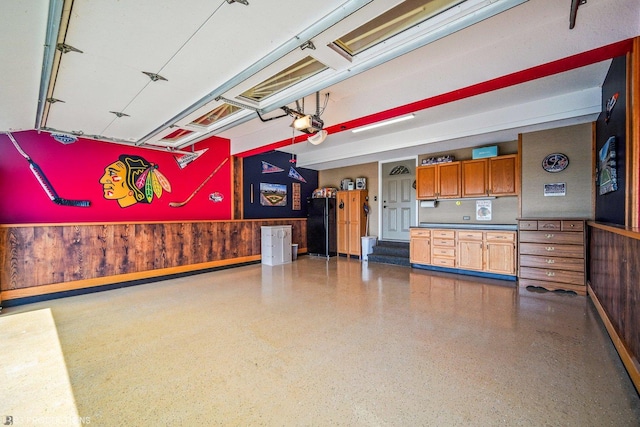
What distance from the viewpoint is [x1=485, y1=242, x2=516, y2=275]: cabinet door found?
468 cm

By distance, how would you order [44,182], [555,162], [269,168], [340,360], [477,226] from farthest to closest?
1. [269,168]
2. [477,226]
3. [555,162]
4. [44,182]
5. [340,360]

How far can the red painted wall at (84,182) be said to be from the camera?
153 inches

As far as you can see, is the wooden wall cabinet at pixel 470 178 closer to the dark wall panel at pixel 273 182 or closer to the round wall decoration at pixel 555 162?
the round wall decoration at pixel 555 162

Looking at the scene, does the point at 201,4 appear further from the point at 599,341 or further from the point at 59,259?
the point at 59,259

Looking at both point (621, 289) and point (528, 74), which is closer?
point (621, 289)

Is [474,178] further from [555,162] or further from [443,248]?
[443,248]

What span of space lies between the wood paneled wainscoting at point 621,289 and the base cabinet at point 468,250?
4.79 ft

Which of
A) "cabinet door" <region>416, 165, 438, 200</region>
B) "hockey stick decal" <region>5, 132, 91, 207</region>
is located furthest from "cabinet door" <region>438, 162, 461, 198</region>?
"hockey stick decal" <region>5, 132, 91, 207</region>

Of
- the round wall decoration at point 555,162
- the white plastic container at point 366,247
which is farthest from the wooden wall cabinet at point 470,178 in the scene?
the white plastic container at point 366,247

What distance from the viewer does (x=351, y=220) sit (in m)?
7.41

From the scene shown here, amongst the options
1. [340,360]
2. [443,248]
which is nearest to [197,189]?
Result: [340,360]

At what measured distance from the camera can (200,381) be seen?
1.93 meters

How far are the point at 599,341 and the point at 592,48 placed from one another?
2579 mm

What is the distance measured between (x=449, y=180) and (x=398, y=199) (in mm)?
1537
